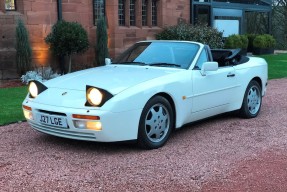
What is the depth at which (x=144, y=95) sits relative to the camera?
4.96 meters

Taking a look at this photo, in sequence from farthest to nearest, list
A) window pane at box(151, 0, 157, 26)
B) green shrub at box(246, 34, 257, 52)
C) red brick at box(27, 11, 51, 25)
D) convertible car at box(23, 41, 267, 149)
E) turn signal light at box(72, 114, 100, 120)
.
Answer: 1. green shrub at box(246, 34, 257, 52)
2. window pane at box(151, 0, 157, 26)
3. red brick at box(27, 11, 51, 25)
4. convertible car at box(23, 41, 267, 149)
5. turn signal light at box(72, 114, 100, 120)

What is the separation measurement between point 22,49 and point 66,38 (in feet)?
4.21

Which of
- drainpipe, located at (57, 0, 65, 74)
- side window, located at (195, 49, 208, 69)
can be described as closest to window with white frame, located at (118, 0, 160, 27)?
Answer: drainpipe, located at (57, 0, 65, 74)

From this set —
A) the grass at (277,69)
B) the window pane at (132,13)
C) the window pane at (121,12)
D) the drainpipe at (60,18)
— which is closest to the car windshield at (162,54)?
the drainpipe at (60,18)

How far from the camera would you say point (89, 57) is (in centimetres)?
1405

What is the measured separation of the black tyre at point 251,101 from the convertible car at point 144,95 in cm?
2

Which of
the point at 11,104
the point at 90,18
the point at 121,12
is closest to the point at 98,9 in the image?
the point at 90,18

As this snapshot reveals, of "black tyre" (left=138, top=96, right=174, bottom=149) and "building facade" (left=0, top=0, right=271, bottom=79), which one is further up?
"building facade" (left=0, top=0, right=271, bottom=79)

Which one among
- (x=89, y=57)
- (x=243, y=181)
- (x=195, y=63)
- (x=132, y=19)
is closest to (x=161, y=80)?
(x=195, y=63)

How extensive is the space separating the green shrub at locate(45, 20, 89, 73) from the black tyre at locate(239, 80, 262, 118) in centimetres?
650

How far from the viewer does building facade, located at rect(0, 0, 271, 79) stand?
1205 centimetres

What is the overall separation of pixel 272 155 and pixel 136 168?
5.40 feet

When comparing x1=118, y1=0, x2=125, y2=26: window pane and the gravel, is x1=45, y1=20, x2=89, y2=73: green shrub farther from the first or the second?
the gravel

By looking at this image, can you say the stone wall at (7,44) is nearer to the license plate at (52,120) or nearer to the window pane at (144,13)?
the window pane at (144,13)
